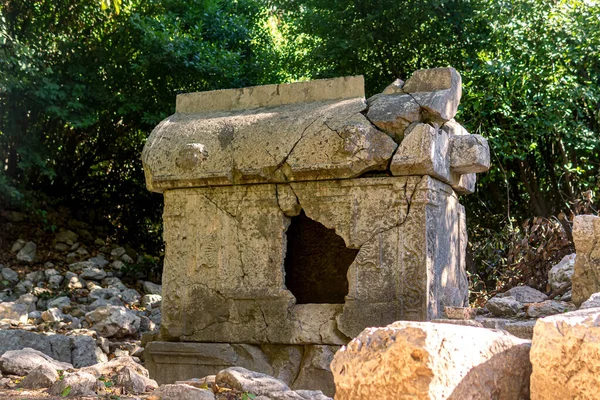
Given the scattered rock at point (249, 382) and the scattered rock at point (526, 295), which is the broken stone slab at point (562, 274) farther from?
the scattered rock at point (249, 382)

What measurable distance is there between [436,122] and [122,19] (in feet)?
23.5

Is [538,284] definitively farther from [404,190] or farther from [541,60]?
[404,190]

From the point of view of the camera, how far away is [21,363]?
214 inches

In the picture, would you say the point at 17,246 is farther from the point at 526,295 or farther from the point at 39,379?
the point at 526,295

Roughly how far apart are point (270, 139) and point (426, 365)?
12.2 feet

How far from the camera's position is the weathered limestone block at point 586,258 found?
574 centimetres

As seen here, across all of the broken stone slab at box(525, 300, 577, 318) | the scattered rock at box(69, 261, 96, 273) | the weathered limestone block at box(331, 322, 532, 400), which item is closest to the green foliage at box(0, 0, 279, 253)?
the scattered rock at box(69, 261, 96, 273)

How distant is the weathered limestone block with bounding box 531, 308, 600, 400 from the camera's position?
7.78 ft

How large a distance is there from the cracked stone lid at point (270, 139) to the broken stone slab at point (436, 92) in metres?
0.38

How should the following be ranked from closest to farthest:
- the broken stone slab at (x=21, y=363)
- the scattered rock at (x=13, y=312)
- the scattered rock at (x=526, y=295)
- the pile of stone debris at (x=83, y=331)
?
the pile of stone debris at (x=83, y=331)
the broken stone slab at (x=21, y=363)
the scattered rock at (x=526, y=295)
the scattered rock at (x=13, y=312)

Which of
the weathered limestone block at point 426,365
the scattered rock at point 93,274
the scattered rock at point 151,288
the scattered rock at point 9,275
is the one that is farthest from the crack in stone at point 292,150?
the scattered rock at point 9,275

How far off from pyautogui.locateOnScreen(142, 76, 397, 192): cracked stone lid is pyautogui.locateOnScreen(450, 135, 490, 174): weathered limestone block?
63cm

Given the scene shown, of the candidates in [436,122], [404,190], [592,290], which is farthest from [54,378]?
[592,290]

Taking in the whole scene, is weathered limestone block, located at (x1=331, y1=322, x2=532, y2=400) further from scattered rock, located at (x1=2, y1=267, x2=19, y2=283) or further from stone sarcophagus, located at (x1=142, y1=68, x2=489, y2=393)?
scattered rock, located at (x1=2, y1=267, x2=19, y2=283)
